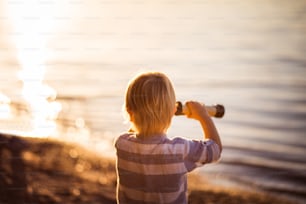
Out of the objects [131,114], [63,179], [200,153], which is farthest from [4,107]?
[200,153]

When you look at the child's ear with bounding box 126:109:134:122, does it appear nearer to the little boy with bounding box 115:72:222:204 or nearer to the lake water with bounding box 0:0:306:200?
the little boy with bounding box 115:72:222:204

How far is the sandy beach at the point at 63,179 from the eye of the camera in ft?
8.00

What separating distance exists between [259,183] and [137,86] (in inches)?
65.4

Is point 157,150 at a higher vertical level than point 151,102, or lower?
lower

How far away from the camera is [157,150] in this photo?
139 centimetres

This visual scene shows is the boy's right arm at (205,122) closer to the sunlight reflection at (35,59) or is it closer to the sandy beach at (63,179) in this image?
the sandy beach at (63,179)

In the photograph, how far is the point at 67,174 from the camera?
2.72 m

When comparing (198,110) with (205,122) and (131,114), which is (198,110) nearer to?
(205,122)

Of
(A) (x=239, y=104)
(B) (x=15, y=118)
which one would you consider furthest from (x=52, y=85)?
(A) (x=239, y=104)

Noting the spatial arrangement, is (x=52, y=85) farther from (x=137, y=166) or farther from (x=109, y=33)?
(x=137, y=166)

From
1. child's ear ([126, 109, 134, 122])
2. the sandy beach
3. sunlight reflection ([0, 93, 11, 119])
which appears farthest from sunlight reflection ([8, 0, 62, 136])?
child's ear ([126, 109, 134, 122])

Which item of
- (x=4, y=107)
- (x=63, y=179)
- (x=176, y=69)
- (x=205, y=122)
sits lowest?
(x=63, y=179)

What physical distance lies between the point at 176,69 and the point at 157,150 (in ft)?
10.8

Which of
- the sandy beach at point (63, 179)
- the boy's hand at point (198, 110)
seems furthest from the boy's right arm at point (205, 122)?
the sandy beach at point (63, 179)
